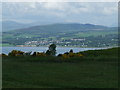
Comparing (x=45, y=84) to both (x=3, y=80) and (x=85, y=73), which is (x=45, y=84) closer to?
(x=3, y=80)

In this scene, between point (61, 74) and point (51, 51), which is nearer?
point (61, 74)

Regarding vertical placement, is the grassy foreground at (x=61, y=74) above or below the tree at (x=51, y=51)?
below

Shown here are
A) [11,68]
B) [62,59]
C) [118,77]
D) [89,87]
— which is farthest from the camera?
[62,59]

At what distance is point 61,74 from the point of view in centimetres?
3238

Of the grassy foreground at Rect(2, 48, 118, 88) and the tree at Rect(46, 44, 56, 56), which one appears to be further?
the tree at Rect(46, 44, 56, 56)

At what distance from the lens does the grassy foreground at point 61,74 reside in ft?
87.9

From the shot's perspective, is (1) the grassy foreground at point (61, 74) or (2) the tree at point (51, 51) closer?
(1) the grassy foreground at point (61, 74)

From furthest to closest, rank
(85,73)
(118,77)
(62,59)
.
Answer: (62,59) → (85,73) → (118,77)

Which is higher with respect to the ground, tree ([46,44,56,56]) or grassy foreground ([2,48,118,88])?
tree ([46,44,56,56])

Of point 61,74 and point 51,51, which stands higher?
point 51,51

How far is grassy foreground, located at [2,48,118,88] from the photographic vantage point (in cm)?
2679

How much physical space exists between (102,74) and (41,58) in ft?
51.5

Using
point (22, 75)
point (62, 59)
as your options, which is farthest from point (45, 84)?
point (62, 59)

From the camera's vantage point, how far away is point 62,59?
145ft
